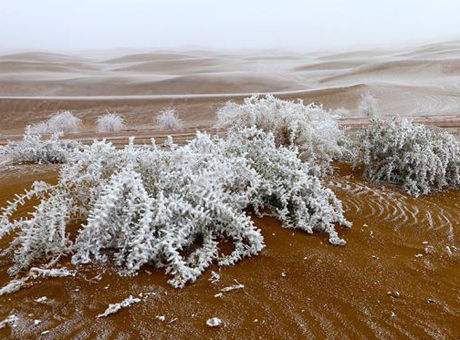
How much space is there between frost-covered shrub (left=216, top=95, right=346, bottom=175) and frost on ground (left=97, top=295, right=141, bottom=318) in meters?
4.39

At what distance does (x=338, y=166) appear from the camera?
957 centimetres

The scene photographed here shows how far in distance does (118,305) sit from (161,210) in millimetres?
981

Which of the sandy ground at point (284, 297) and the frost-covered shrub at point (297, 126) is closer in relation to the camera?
the sandy ground at point (284, 297)

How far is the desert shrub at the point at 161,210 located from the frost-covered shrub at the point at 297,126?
218 cm

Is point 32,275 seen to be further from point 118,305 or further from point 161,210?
point 161,210

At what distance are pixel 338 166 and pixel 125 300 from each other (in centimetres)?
612

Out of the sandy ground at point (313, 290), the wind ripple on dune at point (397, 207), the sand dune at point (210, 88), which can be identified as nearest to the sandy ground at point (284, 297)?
the sandy ground at point (313, 290)

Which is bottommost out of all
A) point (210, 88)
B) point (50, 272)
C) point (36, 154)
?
point (210, 88)

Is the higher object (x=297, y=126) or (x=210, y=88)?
(x=297, y=126)

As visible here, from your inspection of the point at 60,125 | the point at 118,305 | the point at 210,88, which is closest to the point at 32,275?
the point at 118,305

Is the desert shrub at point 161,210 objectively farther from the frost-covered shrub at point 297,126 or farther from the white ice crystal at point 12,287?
the frost-covered shrub at point 297,126

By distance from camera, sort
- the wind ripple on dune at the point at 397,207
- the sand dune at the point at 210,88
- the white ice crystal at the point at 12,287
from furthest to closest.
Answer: the sand dune at the point at 210,88 < the wind ripple on dune at the point at 397,207 < the white ice crystal at the point at 12,287

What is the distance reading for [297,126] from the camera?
8.28 metres

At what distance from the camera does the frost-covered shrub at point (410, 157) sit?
8.13m
